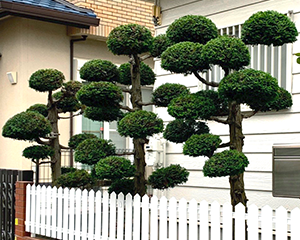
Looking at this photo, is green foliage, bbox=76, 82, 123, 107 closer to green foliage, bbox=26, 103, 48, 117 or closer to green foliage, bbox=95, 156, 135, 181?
green foliage, bbox=95, 156, 135, 181

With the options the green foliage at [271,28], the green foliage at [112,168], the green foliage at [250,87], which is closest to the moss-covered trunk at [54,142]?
the green foliage at [112,168]

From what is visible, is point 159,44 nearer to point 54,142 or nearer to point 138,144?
point 138,144

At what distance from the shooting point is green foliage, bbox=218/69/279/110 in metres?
5.36

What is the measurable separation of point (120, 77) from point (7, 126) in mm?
1874

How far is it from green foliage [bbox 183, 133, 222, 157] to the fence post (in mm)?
3355

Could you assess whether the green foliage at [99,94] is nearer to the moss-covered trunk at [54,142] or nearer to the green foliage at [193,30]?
the green foliage at [193,30]

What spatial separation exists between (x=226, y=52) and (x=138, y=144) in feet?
6.77

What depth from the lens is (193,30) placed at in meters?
6.20

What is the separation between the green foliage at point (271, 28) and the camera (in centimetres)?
562

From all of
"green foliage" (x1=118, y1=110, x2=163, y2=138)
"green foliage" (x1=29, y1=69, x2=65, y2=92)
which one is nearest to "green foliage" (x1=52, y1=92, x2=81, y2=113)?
"green foliage" (x1=29, y1=69, x2=65, y2=92)

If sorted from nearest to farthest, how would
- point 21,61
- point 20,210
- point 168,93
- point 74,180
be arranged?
point 168,93
point 74,180
point 20,210
point 21,61

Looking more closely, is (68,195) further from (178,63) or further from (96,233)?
(178,63)

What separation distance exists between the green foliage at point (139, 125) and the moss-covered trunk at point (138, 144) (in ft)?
2.48

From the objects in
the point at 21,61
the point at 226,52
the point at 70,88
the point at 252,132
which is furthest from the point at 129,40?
the point at 21,61
